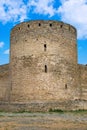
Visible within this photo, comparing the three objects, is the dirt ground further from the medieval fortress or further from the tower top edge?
the tower top edge

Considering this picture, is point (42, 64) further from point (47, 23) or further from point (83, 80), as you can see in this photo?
point (83, 80)

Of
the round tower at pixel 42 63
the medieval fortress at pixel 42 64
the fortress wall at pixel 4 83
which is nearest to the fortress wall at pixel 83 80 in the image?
the medieval fortress at pixel 42 64

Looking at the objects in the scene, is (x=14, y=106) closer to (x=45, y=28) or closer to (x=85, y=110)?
(x=85, y=110)

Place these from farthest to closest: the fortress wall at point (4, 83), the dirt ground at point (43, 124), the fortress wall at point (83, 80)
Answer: the fortress wall at point (4, 83) < the fortress wall at point (83, 80) < the dirt ground at point (43, 124)

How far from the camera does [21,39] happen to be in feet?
71.3

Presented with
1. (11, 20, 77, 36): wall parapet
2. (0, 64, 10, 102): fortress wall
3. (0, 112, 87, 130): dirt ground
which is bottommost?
(0, 112, 87, 130): dirt ground

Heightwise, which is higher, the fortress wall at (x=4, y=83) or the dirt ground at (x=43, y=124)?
the fortress wall at (x=4, y=83)

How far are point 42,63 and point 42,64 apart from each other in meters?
0.07

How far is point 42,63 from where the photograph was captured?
821 inches

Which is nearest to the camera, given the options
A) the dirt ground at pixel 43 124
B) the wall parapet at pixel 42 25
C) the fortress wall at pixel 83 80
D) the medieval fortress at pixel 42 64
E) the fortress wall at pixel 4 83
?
the dirt ground at pixel 43 124

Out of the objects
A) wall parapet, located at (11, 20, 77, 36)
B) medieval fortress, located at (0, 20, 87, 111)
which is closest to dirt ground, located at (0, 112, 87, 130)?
medieval fortress, located at (0, 20, 87, 111)

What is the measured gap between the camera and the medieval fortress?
67.7 ft

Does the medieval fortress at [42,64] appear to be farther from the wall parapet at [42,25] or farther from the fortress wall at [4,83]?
the fortress wall at [4,83]

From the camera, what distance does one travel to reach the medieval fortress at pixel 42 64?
67.7 ft
